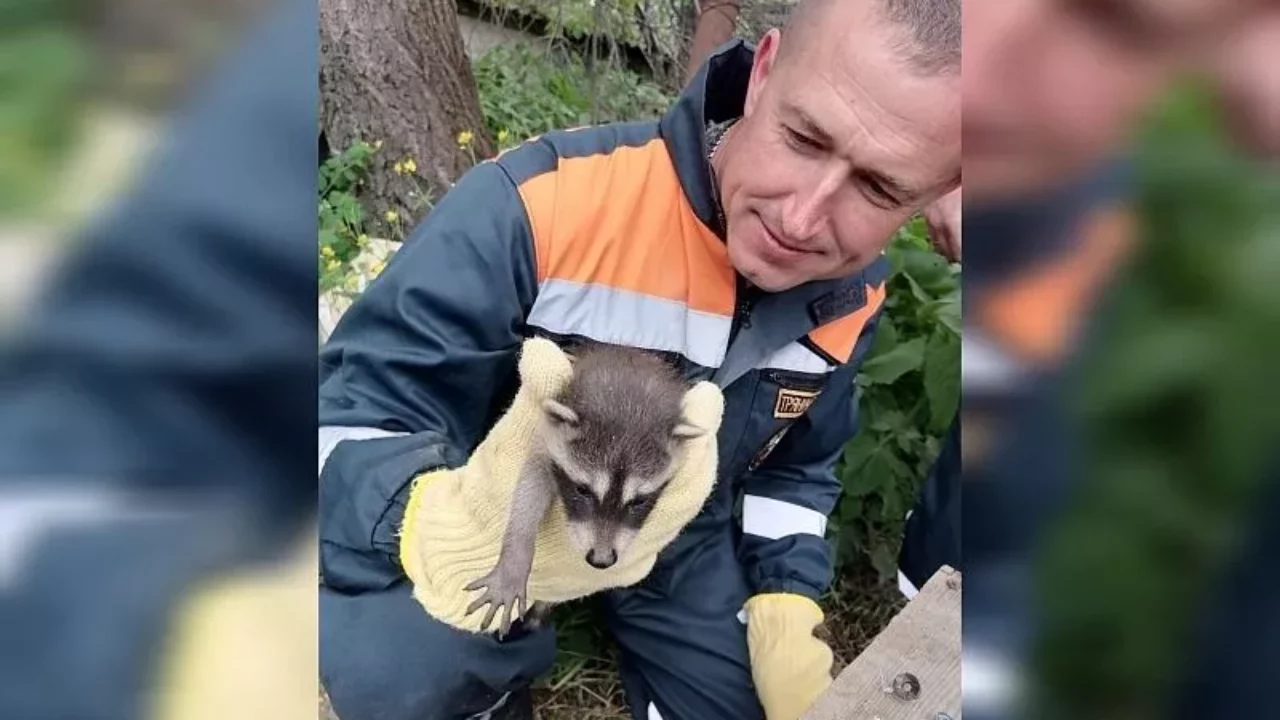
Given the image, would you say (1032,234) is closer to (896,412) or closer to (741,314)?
(741,314)

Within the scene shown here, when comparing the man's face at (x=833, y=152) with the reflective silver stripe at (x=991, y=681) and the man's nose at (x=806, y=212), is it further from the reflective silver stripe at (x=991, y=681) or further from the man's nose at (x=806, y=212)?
the reflective silver stripe at (x=991, y=681)

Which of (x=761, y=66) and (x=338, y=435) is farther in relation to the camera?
(x=761, y=66)

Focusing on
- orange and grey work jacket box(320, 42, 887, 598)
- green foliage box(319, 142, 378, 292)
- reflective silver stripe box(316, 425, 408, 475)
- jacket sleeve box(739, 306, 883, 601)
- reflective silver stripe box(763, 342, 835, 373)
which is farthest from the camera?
jacket sleeve box(739, 306, 883, 601)

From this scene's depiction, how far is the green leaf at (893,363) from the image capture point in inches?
58.0

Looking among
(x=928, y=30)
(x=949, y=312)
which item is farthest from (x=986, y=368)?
(x=949, y=312)

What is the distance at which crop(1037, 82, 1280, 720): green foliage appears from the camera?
0.32m

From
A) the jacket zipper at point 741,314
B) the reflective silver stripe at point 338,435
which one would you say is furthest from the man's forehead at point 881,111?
the reflective silver stripe at point 338,435

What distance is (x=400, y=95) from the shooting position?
4.54ft

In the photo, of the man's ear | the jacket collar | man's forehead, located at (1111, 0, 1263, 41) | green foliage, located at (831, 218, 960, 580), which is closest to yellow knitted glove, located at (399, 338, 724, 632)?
the jacket collar

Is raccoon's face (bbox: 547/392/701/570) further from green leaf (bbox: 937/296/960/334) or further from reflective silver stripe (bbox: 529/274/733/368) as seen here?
green leaf (bbox: 937/296/960/334)

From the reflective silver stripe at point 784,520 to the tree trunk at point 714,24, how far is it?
629 mm

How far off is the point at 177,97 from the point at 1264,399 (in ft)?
1.33

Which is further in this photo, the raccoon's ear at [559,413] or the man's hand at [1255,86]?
the raccoon's ear at [559,413]

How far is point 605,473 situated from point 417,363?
24cm
